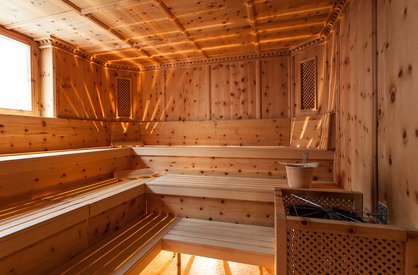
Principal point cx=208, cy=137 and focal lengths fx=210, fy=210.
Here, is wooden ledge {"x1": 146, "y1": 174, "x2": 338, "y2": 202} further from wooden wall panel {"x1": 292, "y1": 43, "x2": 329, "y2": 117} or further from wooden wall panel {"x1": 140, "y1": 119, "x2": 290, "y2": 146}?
wooden wall panel {"x1": 292, "y1": 43, "x2": 329, "y2": 117}

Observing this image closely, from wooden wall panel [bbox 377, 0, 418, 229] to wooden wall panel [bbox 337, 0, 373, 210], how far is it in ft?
0.55

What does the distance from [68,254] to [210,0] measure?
3.05 meters

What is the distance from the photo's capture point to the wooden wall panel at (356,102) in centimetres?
168

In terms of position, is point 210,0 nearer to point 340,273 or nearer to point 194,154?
point 194,154

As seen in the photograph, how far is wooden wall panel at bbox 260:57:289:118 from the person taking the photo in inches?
160

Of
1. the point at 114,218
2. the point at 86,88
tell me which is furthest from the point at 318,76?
the point at 86,88

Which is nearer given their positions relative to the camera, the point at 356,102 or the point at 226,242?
the point at 356,102

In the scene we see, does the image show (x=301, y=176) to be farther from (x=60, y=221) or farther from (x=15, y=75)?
(x=15, y=75)

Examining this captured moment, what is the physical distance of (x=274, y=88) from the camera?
13.5ft

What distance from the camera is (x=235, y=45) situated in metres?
3.82

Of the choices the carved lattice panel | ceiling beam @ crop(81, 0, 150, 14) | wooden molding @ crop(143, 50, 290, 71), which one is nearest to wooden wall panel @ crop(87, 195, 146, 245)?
the carved lattice panel

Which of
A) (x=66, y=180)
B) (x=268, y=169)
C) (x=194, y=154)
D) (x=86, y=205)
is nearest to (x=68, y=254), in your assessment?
(x=86, y=205)

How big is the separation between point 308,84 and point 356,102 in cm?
180

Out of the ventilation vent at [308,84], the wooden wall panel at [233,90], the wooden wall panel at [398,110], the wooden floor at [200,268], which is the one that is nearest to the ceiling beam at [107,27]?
the wooden wall panel at [233,90]
